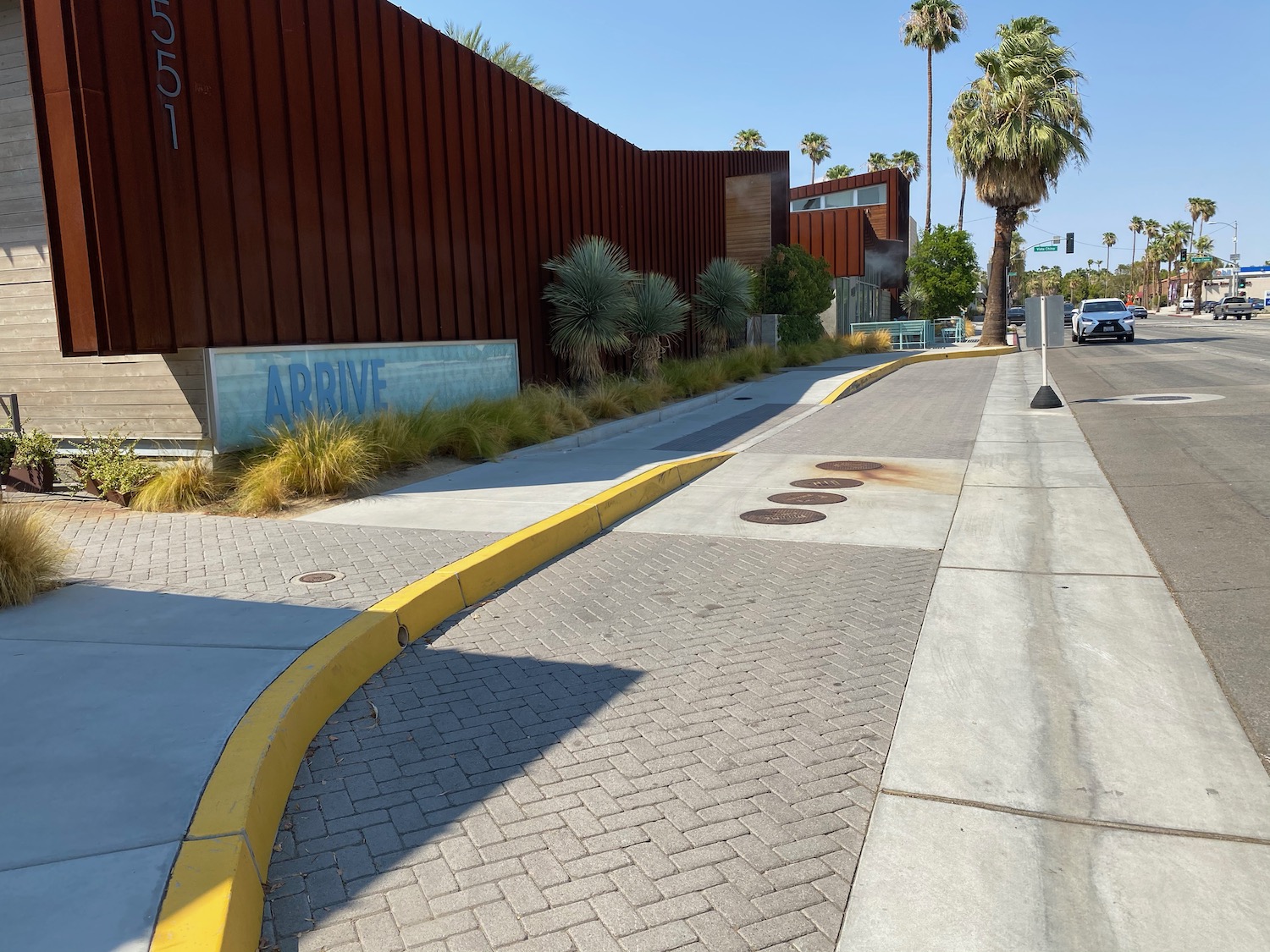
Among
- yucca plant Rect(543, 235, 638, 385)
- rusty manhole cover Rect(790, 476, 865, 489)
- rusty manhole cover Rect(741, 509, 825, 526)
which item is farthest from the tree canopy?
rusty manhole cover Rect(741, 509, 825, 526)

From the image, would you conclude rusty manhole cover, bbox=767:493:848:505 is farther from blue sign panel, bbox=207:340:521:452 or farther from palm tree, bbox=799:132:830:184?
palm tree, bbox=799:132:830:184

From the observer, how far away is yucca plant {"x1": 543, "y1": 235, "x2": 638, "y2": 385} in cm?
1603

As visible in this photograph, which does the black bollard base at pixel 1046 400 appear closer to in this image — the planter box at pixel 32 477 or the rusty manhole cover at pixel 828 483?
the rusty manhole cover at pixel 828 483

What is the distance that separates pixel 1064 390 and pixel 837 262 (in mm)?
20759

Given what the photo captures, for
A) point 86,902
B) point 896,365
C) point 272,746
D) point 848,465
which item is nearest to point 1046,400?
point 848,465

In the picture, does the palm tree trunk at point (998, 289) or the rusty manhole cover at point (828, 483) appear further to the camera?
the palm tree trunk at point (998, 289)

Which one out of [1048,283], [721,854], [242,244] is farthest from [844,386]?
[1048,283]

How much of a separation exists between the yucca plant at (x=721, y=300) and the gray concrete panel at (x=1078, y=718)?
1777 cm

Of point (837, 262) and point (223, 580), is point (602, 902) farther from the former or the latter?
point (837, 262)

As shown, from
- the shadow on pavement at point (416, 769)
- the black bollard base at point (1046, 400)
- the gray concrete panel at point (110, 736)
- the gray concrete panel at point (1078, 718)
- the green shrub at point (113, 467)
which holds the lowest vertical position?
the gray concrete panel at point (1078, 718)

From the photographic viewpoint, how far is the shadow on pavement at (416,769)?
10.5ft

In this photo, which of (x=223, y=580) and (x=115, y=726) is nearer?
(x=115, y=726)

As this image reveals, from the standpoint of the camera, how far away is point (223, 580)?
6262mm

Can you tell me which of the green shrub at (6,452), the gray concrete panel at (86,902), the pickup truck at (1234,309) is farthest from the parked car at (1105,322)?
the gray concrete panel at (86,902)
